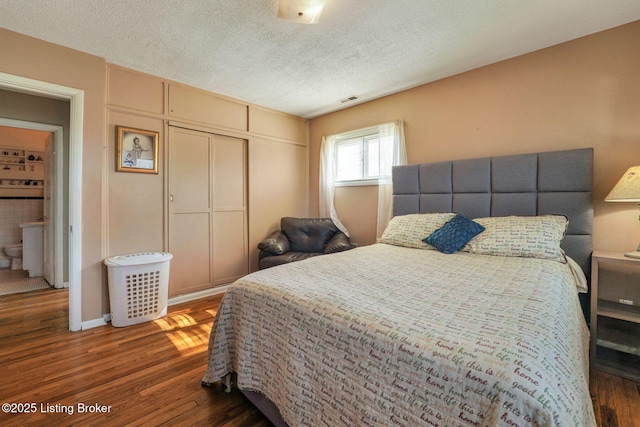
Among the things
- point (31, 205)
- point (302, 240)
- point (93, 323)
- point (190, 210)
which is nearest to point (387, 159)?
point (302, 240)

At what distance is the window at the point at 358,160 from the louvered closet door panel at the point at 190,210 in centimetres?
175

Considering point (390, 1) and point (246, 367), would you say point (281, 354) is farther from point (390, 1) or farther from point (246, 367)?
point (390, 1)

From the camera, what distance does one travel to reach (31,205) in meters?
4.85

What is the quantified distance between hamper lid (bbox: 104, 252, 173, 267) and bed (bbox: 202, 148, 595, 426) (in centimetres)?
146

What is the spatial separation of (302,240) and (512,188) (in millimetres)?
2383

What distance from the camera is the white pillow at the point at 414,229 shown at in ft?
8.18

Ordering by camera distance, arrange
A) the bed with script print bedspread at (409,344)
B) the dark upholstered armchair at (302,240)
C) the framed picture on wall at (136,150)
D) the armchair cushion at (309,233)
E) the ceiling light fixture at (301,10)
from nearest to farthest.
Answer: the bed with script print bedspread at (409,344)
the ceiling light fixture at (301,10)
the framed picture on wall at (136,150)
the dark upholstered armchair at (302,240)
the armchair cushion at (309,233)

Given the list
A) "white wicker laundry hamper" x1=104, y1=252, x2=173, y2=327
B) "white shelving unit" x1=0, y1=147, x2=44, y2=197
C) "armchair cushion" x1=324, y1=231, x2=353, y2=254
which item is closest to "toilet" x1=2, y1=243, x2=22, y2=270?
"white shelving unit" x1=0, y1=147, x2=44, y2=197

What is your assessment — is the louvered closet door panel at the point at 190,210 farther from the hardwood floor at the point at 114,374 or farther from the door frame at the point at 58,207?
the door frame at the point at 58,207

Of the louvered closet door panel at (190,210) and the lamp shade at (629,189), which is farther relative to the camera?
the louvered closet door panel at (190,210)

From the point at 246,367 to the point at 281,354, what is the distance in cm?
31

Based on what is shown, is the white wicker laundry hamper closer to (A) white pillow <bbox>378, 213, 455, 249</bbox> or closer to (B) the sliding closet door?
(B) the sliding closet door

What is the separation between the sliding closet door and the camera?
3.13m

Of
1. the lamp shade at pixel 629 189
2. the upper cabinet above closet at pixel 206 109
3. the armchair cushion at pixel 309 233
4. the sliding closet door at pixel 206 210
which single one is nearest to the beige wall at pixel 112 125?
the upper cabinet above closet at pixel 206 109
